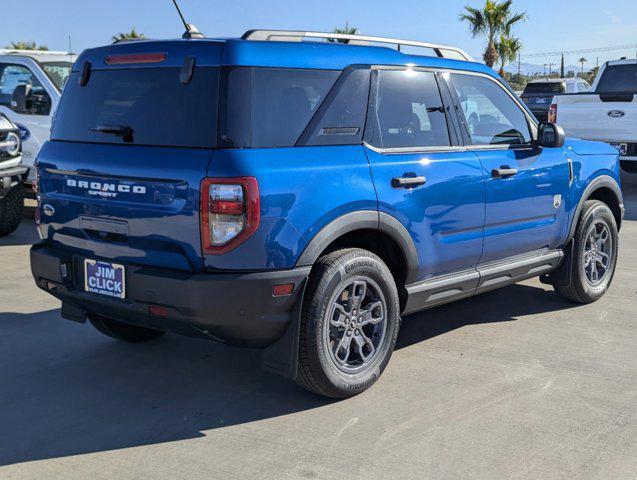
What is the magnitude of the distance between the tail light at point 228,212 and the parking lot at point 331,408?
947mm

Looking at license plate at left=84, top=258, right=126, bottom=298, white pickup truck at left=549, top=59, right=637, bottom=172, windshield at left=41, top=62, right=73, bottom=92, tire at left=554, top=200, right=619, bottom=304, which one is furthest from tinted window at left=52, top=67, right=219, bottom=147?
white pickup truck at left=549, top=59, right=637, bottom=172

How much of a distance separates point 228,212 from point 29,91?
636 cm

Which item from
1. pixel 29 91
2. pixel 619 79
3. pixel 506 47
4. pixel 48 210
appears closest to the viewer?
pixel 48 210

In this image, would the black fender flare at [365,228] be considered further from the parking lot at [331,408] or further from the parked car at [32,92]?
the parked car at [32,92]

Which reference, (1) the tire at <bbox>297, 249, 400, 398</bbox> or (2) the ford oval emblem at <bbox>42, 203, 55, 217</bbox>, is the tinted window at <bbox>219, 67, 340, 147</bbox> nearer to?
(1) the tire at <bbox>297, 249, 400, 398</bbox>

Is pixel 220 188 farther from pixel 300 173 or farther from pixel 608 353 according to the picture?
pixel 608 353

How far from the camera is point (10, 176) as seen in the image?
7.76 metres

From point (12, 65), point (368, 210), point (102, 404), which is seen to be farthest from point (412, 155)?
point (12, 65)

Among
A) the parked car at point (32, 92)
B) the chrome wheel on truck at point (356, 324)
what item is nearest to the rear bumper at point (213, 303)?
the chrome wheel on truck at point (356, 324)

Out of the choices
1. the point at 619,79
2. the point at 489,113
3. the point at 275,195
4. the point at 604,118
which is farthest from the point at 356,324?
the point at 619,79

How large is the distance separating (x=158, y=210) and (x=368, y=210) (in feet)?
3.53

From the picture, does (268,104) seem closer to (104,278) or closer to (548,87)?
(104,278)

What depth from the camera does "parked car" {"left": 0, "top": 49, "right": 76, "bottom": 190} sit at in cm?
910

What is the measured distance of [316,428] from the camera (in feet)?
12.0
